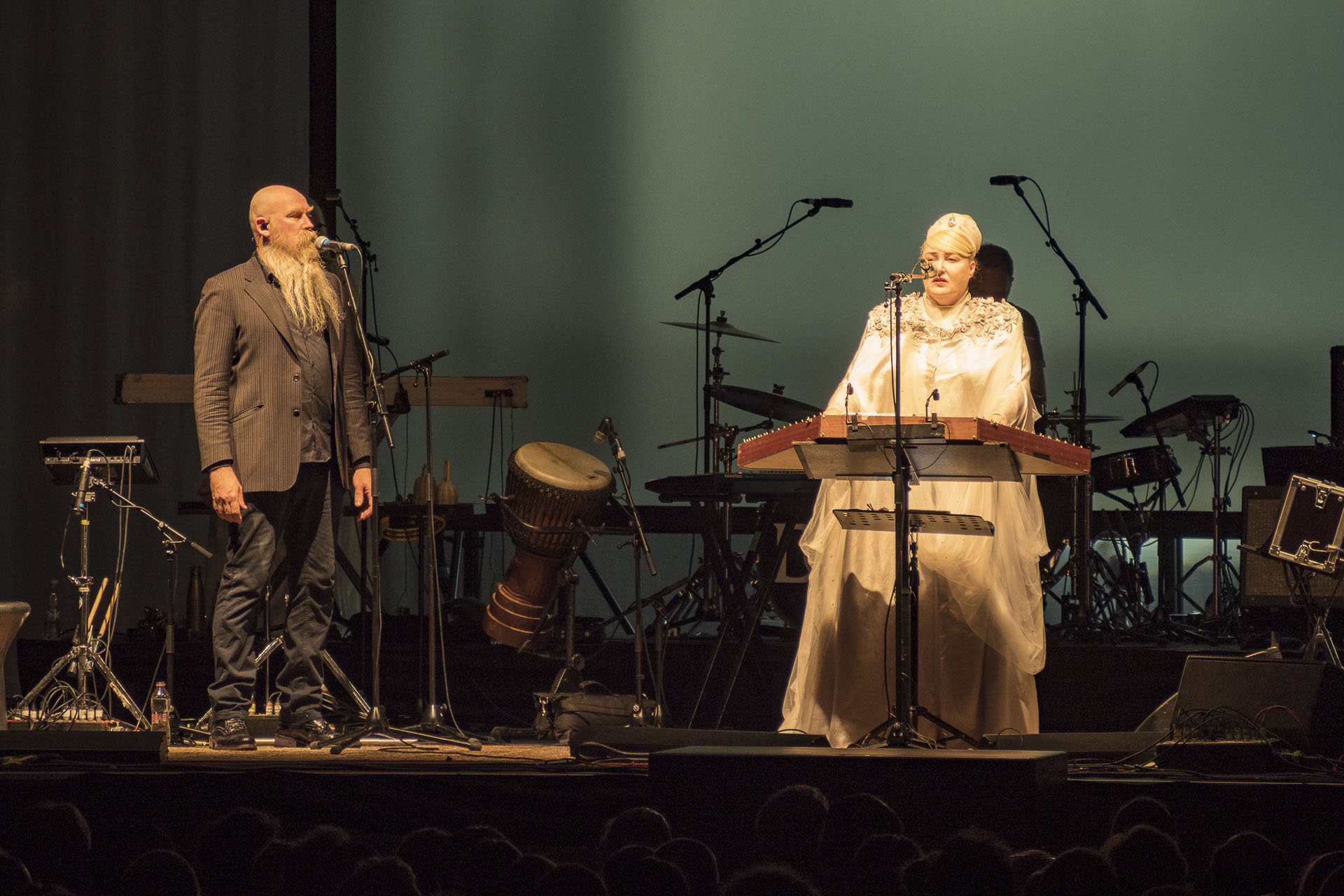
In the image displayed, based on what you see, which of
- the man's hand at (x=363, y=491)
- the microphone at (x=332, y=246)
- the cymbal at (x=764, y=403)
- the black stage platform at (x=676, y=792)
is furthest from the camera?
the cymbal at (x=764, y=403)

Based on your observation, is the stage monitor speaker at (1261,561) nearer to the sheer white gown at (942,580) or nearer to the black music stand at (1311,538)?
the black music stand at (1311,538)

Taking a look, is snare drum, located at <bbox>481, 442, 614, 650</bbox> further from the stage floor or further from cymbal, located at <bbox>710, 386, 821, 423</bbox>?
the stage floor

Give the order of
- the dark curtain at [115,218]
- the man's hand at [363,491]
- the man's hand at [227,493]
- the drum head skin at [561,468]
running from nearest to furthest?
the man's hand at [227,493]
the man's hand at [363,491]
the drum head skin at [561,468]
the dark curtain at [115,218]

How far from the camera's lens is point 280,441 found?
13.4 ft

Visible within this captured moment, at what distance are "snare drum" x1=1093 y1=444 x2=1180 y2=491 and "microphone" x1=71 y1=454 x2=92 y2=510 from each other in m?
4.45

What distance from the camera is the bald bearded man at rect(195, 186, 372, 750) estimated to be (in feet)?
13.4

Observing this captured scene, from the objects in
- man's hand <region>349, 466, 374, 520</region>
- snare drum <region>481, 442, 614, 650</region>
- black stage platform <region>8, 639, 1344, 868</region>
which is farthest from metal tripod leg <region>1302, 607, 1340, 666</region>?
man's hand <region>349, 466, 374, 520</region>

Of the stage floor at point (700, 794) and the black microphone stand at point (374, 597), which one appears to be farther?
the black microphone stand at point (374, 597)

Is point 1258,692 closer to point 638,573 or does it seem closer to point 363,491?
point 638,573

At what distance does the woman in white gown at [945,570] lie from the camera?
398 centimetres

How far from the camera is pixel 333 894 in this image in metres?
2.58

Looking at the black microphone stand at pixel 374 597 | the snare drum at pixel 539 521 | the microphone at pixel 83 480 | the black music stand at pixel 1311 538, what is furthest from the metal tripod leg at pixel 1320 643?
the microphone at pixel 83 480

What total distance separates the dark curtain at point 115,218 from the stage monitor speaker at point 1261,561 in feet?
16.8

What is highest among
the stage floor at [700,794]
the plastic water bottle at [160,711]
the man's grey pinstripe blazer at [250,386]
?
the man's grey pinstripe blazer at [250,386]
